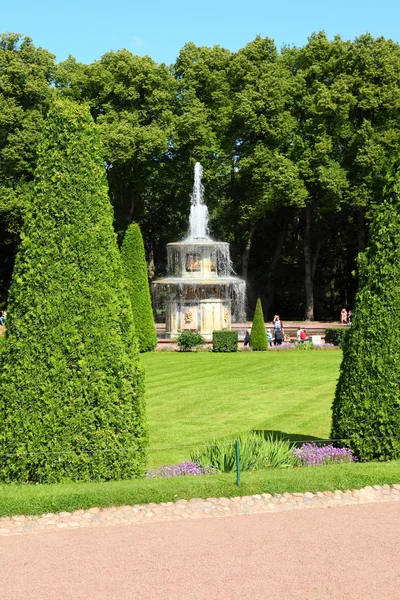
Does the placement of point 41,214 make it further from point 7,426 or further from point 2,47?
point 2,47

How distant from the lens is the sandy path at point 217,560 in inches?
239

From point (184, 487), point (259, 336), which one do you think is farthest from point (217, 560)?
point (259, 336)

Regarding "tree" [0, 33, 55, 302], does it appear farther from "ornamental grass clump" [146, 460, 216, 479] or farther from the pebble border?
the pebble border

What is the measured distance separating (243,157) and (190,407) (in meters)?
30.4

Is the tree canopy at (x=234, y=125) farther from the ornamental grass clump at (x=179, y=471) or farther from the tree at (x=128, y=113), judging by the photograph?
the ornamental grass clump at (x=179, y=471)

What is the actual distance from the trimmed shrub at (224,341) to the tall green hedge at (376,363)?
57.2ft

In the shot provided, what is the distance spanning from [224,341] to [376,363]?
17.9 m

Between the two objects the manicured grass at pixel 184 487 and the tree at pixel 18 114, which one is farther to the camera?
the tree at pixel 18 114

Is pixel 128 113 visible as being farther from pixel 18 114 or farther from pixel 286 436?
pixel 286 436

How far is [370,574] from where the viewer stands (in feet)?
21.0

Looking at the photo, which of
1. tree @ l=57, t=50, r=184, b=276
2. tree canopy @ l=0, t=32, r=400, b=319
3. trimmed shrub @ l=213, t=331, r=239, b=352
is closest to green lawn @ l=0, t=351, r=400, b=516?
trimmed shrub @ l=213, t=331, r=239, b=352

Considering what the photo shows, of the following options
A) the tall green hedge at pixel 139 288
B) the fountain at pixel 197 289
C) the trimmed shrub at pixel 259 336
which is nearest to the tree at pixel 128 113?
the fountain at pixel 197 289

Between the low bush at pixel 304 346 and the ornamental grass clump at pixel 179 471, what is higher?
the low bush at pixel 304 346

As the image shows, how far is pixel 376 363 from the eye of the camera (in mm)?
9648
